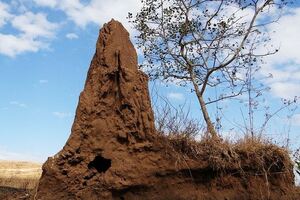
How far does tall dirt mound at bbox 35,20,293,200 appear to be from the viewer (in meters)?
10.1

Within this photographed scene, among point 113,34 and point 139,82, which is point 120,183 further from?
point 113,34

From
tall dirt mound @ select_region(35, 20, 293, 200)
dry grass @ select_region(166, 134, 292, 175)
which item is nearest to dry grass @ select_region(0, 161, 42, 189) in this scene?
tall dirt mound @ select_region(35, 20, 293, 200)

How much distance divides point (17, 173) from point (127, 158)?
11.9 m

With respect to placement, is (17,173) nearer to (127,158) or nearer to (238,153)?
(127,158)

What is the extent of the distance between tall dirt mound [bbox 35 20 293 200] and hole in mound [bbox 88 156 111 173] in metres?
0.02

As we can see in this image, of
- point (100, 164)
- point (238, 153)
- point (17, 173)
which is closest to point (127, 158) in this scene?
point (100, 164)

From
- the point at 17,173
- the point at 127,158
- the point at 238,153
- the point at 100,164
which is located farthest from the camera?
the point at 17,173

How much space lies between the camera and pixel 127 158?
10195 millimetres

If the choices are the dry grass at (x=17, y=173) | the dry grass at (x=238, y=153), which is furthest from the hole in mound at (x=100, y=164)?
the dry grass at (x=17, y=173)

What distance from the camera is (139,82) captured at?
10.8m

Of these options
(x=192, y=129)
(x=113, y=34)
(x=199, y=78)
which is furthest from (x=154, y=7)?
(x=192, y=129)

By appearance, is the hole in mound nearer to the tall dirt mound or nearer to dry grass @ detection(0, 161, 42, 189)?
the tall dirt mound

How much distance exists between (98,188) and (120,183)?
444 millimetres

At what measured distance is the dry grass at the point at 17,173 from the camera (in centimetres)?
1630
